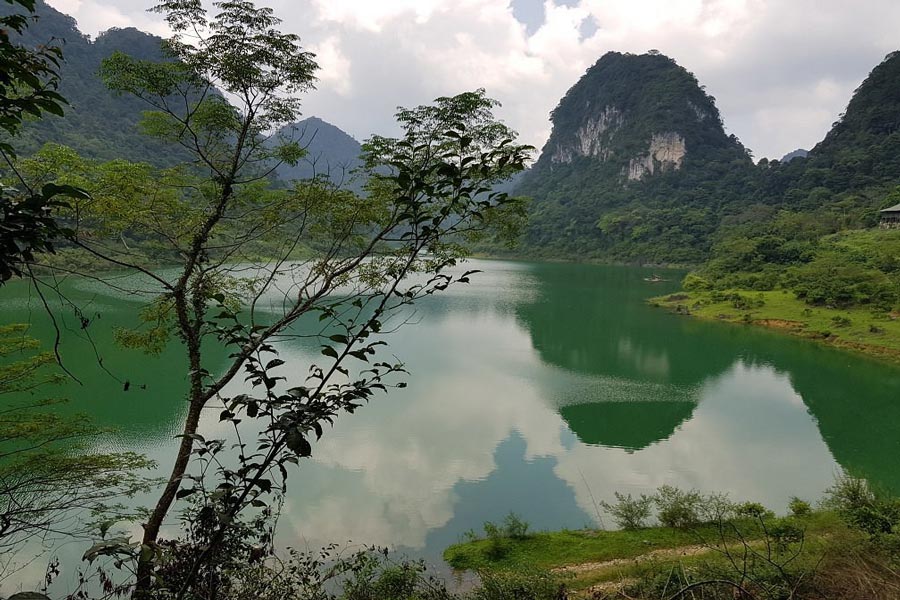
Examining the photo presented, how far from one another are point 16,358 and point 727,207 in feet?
221

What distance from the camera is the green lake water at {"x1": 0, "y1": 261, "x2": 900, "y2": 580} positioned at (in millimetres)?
9055

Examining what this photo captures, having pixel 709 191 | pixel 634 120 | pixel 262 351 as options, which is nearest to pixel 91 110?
pixel 262 351

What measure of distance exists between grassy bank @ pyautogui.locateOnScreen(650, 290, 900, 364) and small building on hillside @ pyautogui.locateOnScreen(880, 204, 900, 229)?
12.5 m

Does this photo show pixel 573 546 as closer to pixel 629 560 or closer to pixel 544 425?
pixel 629 560

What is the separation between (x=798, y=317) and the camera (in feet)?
81.6

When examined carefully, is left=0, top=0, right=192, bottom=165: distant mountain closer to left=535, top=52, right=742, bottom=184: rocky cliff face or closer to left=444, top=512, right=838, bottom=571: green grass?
left=444, top=512, right=838, bottom=571: green grass

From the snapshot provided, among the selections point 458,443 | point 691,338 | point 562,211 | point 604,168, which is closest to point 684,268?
point 562,211

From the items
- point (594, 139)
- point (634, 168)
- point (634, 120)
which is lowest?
point (634, 168)

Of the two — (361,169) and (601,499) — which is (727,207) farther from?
(361,169)

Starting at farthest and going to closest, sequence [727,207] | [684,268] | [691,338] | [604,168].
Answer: [604,168] → [727,207] → [684,268] → [691,338]

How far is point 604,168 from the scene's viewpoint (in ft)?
290

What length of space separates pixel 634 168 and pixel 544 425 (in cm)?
8076

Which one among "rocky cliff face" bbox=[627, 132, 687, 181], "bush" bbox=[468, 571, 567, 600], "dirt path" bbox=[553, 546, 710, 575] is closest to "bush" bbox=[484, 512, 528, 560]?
"dirt path" bbox=[553, 546, 710, 575]

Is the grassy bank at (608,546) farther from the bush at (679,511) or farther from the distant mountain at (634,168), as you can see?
the distant mountain at (634,168)
